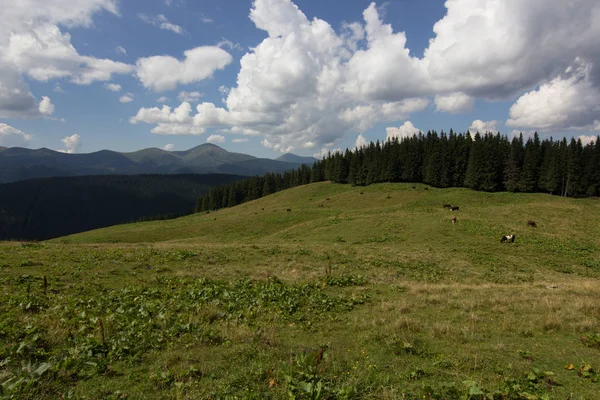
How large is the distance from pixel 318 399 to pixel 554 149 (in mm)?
98009

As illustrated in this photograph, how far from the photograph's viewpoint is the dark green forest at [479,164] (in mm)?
73625

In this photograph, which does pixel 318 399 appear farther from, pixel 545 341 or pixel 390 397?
pixel 545 341

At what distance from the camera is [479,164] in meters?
76.9

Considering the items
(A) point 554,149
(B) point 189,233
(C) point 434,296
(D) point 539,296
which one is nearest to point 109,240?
(B) point 189,233

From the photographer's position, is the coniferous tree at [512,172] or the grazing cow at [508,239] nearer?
the grazing cow at [508,239]

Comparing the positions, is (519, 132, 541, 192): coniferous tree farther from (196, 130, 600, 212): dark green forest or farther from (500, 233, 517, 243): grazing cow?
(500, 233, 517, 243): grazing cow

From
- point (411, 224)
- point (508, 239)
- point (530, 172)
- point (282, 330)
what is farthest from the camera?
point (530, 172)

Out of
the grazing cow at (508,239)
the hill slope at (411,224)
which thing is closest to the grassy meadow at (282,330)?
the grazing cow at (508,239)

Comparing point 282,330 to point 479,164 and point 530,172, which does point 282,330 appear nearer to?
point 479,164

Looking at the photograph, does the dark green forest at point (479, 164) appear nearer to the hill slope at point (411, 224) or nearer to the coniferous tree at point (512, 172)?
the coniferous tree at point (512, 172)

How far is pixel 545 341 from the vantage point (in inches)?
366

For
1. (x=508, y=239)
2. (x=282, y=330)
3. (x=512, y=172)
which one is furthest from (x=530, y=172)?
(x=282, y=330)

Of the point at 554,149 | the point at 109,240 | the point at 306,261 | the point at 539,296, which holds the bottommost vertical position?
the point at 109,240

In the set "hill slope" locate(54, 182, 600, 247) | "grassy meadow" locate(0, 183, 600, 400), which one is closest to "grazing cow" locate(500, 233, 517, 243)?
"hill slope" locate(54, 182, 600, 247)
